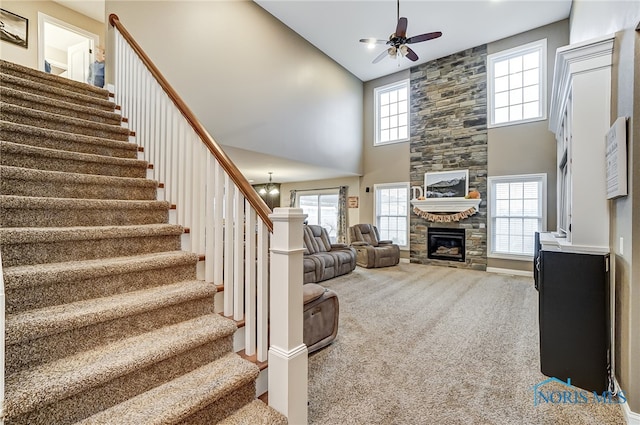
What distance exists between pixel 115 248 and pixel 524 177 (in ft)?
23.2

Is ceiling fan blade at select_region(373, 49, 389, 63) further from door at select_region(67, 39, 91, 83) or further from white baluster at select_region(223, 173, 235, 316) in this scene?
door at select_region(67, 39, 91, 83)

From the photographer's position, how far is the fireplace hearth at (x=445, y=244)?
266 inches

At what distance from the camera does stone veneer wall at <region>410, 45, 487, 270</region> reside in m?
6.56

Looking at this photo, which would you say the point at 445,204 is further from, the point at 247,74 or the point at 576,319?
the point at 247,74

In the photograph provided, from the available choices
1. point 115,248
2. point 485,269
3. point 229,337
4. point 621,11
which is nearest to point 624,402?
point 229,337

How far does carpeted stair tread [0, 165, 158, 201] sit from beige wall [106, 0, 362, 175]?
2.45 meters

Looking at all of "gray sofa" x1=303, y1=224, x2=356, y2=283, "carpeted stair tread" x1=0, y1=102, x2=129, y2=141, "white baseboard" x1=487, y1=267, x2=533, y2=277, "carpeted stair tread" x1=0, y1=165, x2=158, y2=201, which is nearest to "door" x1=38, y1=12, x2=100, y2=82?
"carpeted stair tread" x1=0, y1=102, x2=129, y2=141

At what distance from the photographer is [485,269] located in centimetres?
639

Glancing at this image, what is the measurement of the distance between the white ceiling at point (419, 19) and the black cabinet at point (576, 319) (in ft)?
17.2

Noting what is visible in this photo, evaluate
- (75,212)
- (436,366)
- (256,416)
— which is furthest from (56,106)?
(436,366)

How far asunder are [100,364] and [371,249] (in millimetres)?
5703

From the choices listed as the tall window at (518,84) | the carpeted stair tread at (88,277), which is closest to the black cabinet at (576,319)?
the carpeted stair tread at (88,277)

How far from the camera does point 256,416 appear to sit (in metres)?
1.46

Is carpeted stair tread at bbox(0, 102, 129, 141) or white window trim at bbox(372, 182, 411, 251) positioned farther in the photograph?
white window trim at bbox(372, 182, 411, 251)
